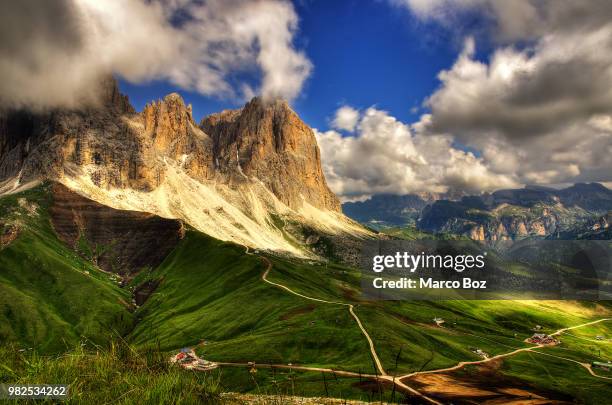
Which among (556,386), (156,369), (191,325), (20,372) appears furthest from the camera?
(191,325)

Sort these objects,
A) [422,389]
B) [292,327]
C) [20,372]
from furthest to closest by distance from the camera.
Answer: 1. [292,327]
2. [422,389]
3. [20,372]

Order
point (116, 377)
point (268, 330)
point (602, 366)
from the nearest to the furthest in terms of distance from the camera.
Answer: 1. point (116, 377)
2. point (268, 330)
3. point (602, 366)

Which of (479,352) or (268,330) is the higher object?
(268,330)

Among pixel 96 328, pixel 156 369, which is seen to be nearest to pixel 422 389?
pixel 156 369

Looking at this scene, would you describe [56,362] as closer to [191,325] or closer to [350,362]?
[350,362]

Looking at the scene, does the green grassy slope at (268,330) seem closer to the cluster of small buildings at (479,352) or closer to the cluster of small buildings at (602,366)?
the cluster of small buildings at (479,352)

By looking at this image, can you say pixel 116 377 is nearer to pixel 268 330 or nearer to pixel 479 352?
pixel 268 330

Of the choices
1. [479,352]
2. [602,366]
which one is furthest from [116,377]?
[602,366]

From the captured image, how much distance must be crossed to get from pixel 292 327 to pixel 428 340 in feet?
145

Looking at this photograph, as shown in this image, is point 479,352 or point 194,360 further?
point 479,352

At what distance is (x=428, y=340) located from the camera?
439 feet

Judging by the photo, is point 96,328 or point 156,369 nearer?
point 156,369

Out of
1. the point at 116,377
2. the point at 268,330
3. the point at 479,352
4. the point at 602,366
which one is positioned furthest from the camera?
the point at 602,366

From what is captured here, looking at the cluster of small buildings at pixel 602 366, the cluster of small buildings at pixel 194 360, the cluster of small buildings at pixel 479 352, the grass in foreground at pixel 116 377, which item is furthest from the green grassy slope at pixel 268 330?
the cluster of small buildings at pixel 602 366
